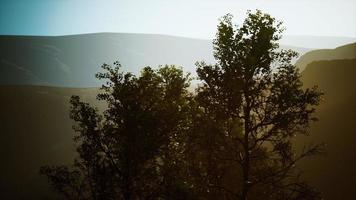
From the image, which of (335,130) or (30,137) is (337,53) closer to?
(335,130)

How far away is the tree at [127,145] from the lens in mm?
19148

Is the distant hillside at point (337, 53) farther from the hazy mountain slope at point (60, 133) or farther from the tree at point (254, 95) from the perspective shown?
the tree at point (254, 95)

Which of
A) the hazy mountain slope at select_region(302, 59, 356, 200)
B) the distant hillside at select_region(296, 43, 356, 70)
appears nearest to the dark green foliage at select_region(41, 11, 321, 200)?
the hazy mountain slope at select_region(302, 59, 356, 200)

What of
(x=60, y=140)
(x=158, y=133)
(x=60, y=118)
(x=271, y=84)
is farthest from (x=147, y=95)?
(x=60, y=118)

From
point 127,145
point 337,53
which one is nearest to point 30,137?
point 127,145

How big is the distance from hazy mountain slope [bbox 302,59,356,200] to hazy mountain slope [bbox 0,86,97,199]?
68090 millimetres

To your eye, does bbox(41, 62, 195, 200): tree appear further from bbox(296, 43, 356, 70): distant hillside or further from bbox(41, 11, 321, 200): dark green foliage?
bbox(296, 43, 356, 70): distant hillside

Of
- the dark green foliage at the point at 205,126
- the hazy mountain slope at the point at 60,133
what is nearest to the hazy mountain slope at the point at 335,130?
the hazy mountain slope at the point at 60,133

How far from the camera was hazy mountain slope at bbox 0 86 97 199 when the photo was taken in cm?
10575

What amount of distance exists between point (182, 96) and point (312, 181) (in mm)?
59541

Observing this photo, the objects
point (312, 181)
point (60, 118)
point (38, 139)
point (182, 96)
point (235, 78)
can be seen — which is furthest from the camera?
point (60, 118)

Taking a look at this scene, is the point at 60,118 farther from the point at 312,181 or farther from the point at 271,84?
the point at 271,84

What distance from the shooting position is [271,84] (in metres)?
17.2

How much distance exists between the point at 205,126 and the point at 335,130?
7898 cm
